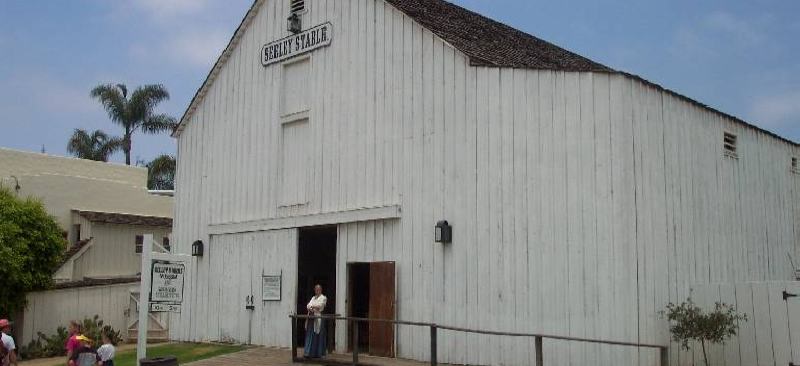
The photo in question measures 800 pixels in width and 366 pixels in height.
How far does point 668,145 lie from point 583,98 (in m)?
1.95

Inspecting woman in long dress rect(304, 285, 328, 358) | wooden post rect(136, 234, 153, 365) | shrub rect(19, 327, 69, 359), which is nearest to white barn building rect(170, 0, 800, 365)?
woman in long dress rect(304, 285, 328, 358)

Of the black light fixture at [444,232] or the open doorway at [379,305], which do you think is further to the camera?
the open doorway at [379,305]

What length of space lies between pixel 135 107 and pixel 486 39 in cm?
3552

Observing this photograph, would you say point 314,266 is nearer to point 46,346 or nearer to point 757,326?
point 46,346

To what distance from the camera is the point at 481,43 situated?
18.3m

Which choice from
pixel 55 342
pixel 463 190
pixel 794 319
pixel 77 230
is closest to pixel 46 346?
pixel 55 342

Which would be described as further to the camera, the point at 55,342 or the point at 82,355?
the point at 55,342

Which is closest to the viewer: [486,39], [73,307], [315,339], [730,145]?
[315,339]

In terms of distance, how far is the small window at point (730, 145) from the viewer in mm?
16922

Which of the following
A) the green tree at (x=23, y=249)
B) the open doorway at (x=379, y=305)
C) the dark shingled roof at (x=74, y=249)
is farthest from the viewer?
the dark shingled roof at (x=74, y=249)

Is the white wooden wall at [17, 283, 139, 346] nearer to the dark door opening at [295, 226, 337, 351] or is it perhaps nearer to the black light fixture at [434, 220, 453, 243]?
the dark door opening at [295, 226, 337, 351]

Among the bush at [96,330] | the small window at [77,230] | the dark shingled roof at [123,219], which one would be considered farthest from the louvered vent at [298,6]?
the small window at [77,230]

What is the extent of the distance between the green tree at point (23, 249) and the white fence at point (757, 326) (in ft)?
54.1

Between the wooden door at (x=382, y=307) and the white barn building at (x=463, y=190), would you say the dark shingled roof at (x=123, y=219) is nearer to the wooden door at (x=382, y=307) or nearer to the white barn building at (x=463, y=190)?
the white barn building at (x=463, y=190)
